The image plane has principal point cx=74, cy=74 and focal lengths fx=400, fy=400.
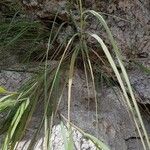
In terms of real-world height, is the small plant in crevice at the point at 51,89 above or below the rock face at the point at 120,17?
below

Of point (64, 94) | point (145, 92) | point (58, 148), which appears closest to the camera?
point (58, 148)

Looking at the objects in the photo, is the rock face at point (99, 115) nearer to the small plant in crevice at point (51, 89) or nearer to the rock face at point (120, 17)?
the small plant in crevice at point (51, 89)

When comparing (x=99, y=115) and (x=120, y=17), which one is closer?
(x=99, y=115)

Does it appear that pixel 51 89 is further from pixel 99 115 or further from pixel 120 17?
pixel 120 17

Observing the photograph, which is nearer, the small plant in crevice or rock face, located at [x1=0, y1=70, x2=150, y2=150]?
the small plant in crevice

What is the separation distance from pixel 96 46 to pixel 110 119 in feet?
0.77

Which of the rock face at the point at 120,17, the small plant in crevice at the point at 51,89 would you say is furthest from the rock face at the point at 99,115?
the rock face at the point at 120,17

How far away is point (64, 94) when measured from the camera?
116cm

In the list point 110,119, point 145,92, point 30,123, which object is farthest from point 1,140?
point 145,92

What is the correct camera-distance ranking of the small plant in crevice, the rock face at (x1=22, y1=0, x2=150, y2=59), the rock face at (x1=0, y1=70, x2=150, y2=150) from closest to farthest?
1. the small plant in crevice
2. the rock face at (x1=0, y1=70, x2=150, y2=150)
3. the rock face at (x1=22, y1=0, x2=150, y2=59)

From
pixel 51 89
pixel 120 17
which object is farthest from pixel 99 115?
pixel 120 17

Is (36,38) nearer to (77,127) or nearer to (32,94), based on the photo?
(32,94)

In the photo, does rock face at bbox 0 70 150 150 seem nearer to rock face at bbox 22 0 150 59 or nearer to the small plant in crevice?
the small plant in crevice

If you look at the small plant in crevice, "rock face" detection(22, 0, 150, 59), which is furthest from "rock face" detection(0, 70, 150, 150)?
"rock face" detection(22, 0, 150, 59)
